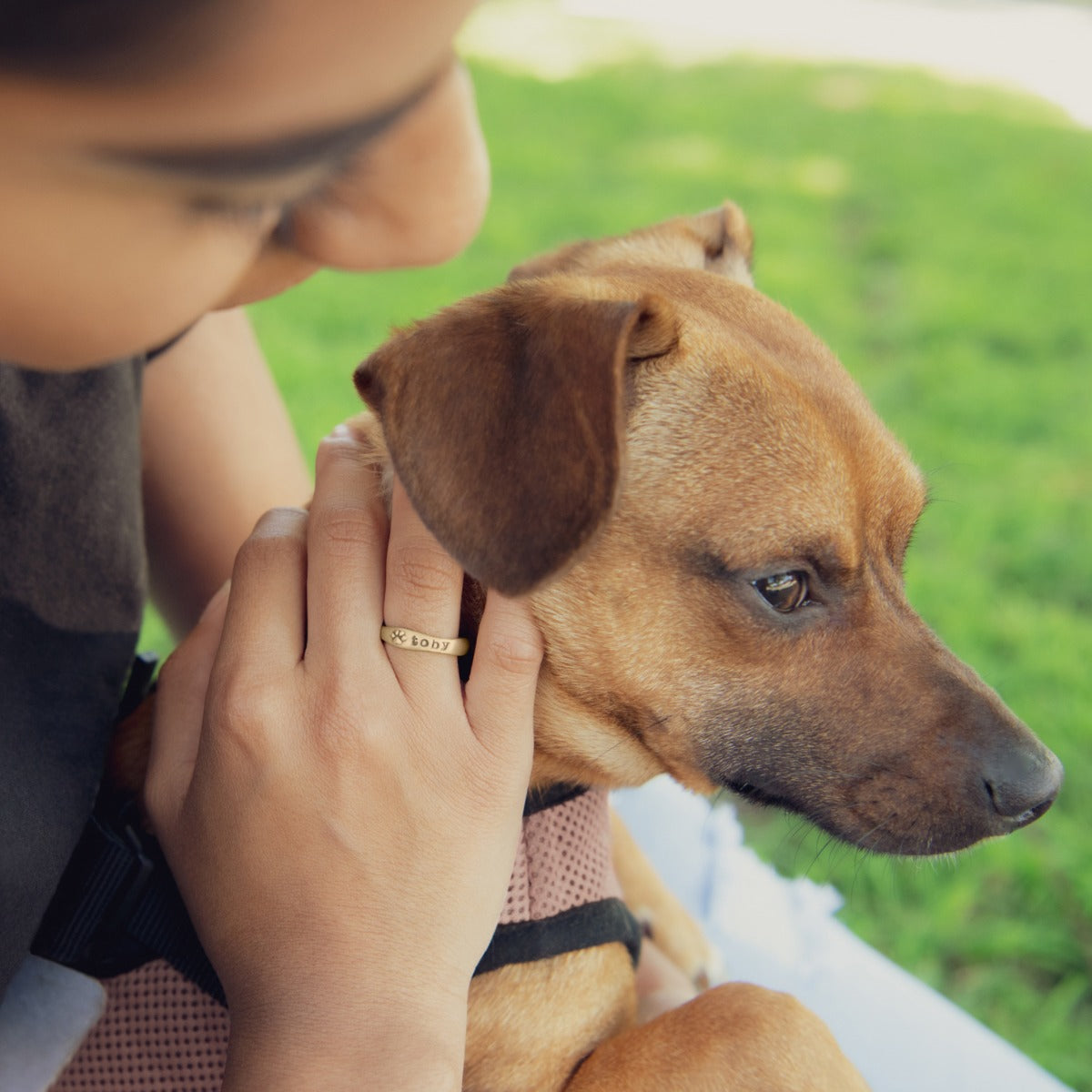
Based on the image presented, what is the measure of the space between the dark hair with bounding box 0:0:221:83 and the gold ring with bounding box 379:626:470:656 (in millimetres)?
930

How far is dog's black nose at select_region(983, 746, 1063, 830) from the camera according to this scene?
187 centimetres

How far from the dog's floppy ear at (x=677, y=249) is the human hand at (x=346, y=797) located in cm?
81

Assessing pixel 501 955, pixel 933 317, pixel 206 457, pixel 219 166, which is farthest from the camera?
pixel 933 317

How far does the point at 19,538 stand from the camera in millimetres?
1708

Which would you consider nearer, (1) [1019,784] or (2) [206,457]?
(1) [1019,784]

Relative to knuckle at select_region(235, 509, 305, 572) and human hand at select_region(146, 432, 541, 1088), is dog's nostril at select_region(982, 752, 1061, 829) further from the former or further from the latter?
knuckle at select_region(235, 509, 305, 572)

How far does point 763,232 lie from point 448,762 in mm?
6408

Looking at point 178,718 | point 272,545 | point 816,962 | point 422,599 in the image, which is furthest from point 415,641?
point 816,962

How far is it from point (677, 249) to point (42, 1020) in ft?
6.02

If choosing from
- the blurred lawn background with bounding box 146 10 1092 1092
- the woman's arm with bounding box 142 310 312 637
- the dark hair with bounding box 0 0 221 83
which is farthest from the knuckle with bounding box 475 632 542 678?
the dark hair with bounding box 0 0 221 83

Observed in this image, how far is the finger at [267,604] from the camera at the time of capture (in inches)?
68.6

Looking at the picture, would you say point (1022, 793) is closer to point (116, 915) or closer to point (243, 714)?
point (243, 714)

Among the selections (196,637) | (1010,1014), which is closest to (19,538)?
(196,637)

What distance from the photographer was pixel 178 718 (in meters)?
1.87
